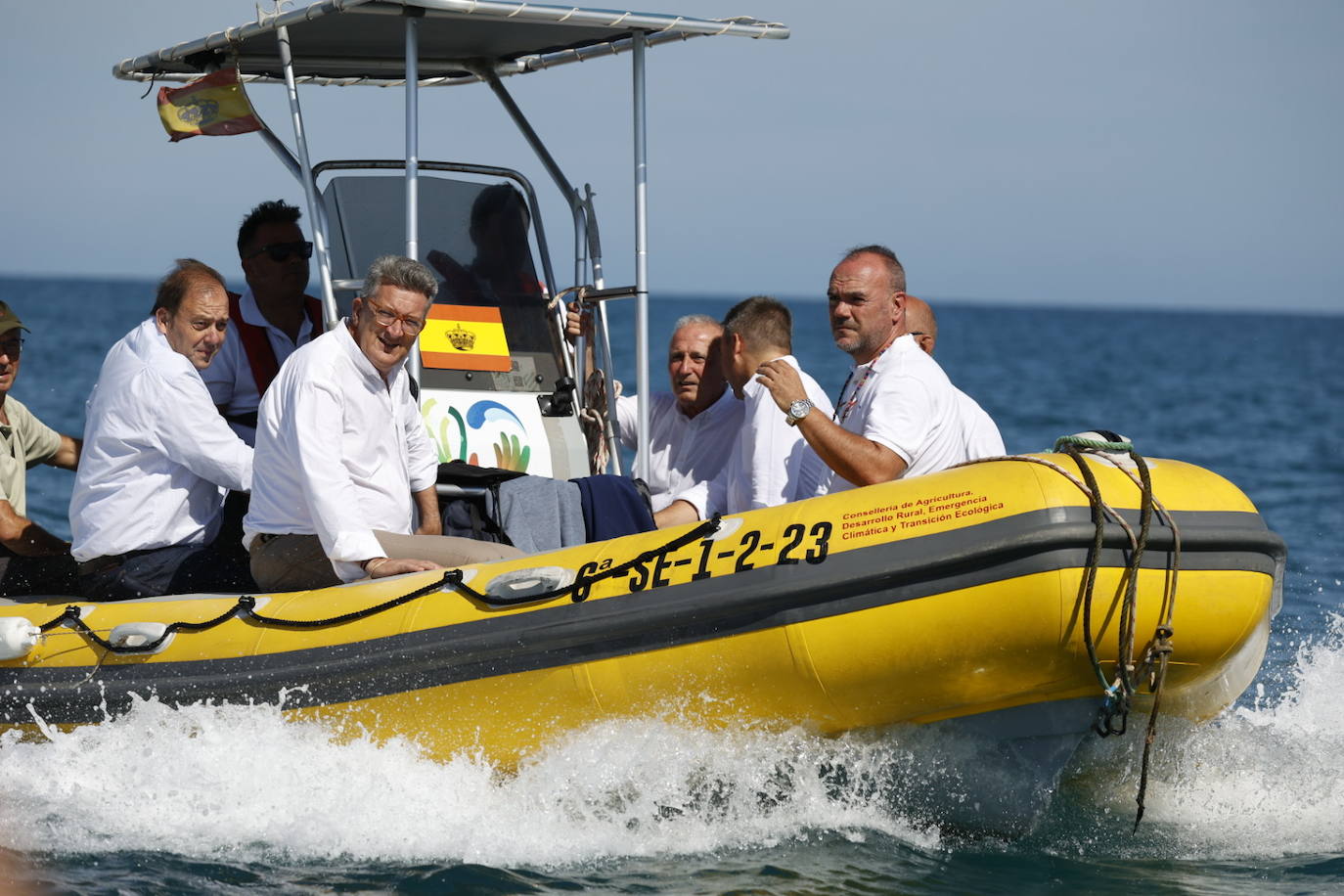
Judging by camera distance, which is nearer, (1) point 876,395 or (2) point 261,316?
(1) point 876,395

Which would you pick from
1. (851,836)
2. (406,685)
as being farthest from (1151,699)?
(406,685)

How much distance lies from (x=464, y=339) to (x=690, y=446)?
94 cm

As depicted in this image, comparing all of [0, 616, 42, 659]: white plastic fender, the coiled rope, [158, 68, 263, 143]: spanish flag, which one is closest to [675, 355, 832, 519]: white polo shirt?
the coiled rope

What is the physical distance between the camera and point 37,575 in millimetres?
5051

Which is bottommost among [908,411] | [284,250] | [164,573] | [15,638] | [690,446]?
[15,638]

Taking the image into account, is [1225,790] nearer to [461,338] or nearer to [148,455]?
[461,338]

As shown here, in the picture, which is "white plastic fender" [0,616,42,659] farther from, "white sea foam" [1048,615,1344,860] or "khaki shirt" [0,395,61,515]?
"white sea foam" [1048,615,1344,860]

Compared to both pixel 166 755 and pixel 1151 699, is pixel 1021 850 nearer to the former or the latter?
pixel 1151 699

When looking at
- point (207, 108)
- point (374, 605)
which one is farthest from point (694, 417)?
point (207, 108)

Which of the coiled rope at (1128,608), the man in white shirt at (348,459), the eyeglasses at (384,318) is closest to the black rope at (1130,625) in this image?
the coiled rope at (1128,608)

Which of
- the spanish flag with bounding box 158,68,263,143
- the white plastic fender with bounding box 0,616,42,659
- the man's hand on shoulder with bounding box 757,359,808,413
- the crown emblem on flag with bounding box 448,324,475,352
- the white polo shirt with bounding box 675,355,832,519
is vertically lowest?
the white plastic fender with bounding box 0,616,42,659

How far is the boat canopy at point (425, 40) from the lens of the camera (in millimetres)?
4781

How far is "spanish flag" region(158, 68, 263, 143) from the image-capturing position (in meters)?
5.26

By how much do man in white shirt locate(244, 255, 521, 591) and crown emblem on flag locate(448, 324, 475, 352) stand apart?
972 millimetres
